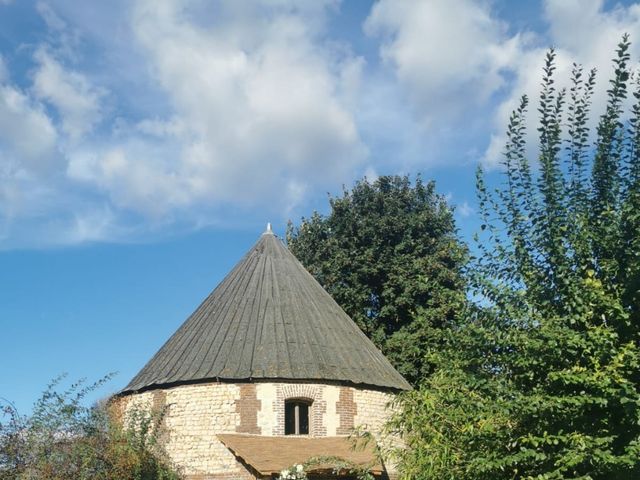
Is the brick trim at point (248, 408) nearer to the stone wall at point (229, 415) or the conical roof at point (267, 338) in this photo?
the stone wall at point (229, 415)

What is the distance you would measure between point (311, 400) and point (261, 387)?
4.46 ft

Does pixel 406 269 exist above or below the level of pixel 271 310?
above

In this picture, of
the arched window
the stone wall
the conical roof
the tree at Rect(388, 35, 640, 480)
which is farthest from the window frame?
the tree at Rect(388, 35, 640, 480)

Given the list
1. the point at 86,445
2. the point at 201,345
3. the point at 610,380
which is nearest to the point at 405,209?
the point at 201,345

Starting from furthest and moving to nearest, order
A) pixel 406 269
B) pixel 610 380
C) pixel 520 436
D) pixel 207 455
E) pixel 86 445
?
1. pixel 406 269
2. pixel 207 455
3. pixel 86 445
4. pixel 520 436
5. pixel 610 380

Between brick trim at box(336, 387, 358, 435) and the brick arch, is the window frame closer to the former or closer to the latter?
the brick arch

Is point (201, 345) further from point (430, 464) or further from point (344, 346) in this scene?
point (430, 464)

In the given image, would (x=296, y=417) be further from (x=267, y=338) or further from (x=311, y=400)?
(x=267, y=338)

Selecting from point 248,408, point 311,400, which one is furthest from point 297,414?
point 248,408

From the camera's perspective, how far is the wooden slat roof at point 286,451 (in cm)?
1708

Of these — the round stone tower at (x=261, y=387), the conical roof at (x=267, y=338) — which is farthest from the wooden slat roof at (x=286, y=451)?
the conical roof at (x=267, y=338)

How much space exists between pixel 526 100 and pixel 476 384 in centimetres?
458

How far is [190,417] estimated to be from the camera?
19.2 metres

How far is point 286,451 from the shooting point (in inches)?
709
